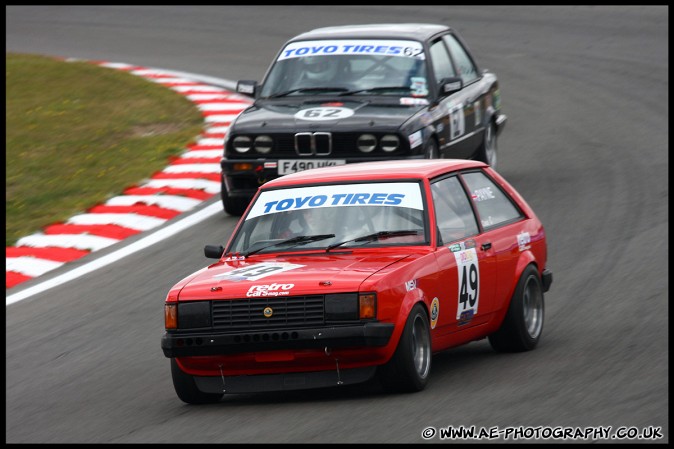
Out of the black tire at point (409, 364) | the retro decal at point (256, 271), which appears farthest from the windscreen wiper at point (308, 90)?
the black tire at point (409, 364)

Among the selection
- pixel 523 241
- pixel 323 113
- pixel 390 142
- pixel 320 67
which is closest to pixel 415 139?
pixel 390 142

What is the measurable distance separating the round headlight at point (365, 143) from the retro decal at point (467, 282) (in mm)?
4317

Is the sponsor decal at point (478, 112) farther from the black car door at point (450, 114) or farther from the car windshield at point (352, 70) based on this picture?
the car windshield at point (352, 70)

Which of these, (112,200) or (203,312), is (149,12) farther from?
(203,312)

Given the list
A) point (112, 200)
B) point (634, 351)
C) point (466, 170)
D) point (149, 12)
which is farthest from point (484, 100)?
point (149, 12)

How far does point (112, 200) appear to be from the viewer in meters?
14.5

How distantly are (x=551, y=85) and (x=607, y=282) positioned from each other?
11121 mm

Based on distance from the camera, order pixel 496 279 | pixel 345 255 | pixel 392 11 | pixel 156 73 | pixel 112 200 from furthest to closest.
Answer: pixel 392 11
pixel 156 73
pixel 112 200
pixel 496 279
pixel 345 255

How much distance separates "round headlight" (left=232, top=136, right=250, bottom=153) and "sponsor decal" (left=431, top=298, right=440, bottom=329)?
5.34m

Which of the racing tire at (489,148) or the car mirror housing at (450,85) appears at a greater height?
the car mirror housing at (450,85)

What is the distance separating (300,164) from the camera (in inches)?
504

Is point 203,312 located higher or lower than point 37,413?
higher

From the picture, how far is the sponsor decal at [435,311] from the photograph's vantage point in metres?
7.94

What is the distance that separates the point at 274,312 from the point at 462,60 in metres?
7.67
